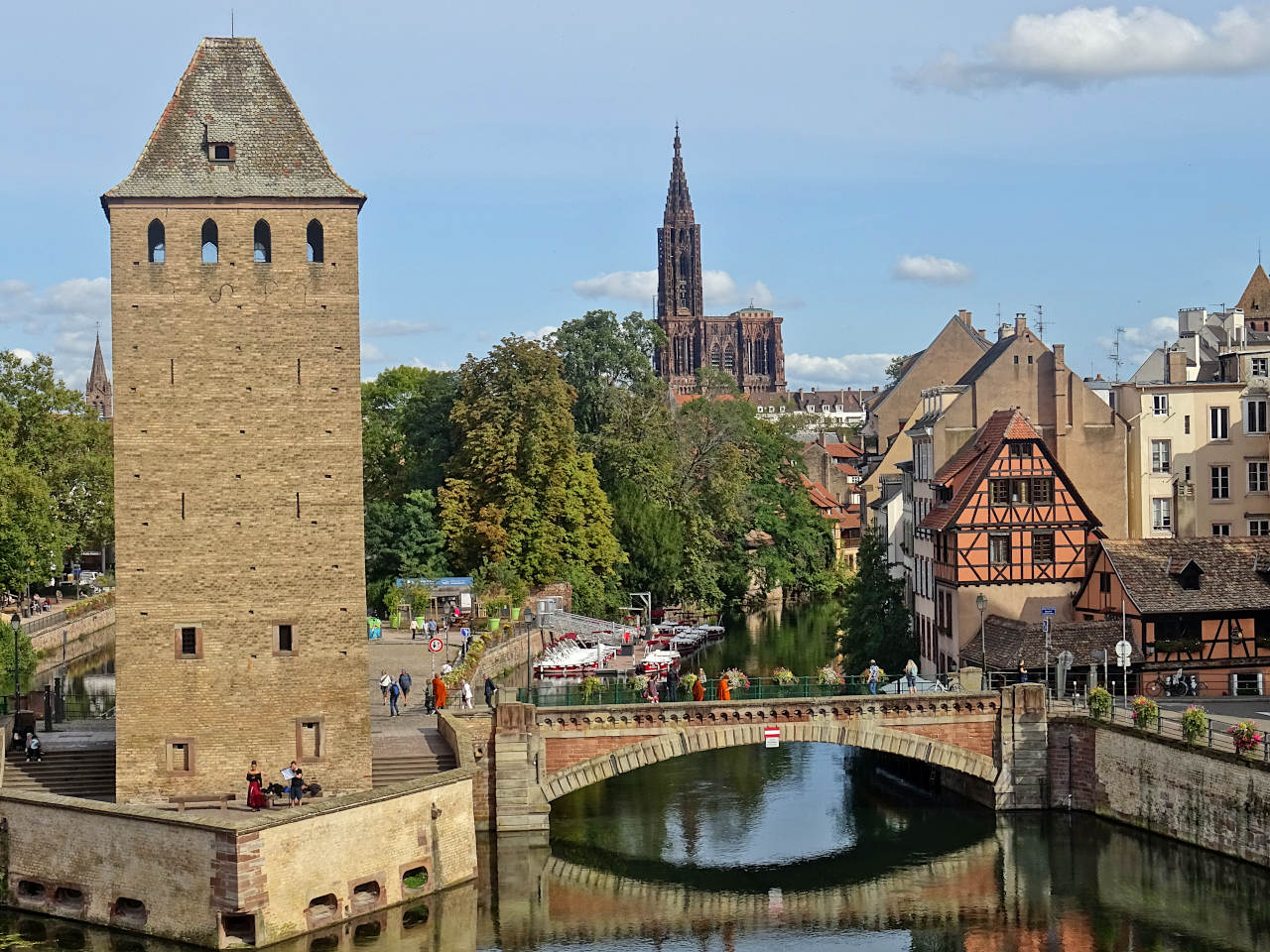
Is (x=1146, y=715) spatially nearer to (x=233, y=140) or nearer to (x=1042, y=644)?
(x=1042, y=644)

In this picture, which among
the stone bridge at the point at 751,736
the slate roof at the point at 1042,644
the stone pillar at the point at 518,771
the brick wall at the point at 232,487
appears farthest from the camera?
the slate roof at the point at 1042,644

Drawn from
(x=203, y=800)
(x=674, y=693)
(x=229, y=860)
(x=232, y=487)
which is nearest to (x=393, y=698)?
(x=674, y=693)

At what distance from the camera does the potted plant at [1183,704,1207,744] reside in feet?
131

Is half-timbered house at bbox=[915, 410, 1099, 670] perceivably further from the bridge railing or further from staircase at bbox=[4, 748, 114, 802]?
staircase at bbox=[4, 748, 114, 802]

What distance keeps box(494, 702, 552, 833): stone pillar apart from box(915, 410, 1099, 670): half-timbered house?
14897 mm

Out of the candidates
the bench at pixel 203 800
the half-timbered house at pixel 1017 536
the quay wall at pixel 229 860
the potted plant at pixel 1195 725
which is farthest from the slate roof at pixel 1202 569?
the bench at pixel 203 800

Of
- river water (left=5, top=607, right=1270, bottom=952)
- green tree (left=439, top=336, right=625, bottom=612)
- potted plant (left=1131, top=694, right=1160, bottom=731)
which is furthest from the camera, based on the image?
green tree (left=439, top=336, right=625, bottom=612)

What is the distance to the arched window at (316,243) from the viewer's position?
1481 inches

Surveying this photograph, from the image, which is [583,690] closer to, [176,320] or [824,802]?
[824,802]

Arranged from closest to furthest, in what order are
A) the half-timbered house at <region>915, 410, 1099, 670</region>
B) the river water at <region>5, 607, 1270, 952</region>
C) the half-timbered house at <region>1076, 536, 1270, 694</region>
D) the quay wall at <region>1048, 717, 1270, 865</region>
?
the river water at <region>5, 607, 1270, 952</region>, the quay wall at <region>1048, 717, 1270, 865</region>, the half-timbered house at <region>1076, 536, 1270, 694</region>, the half-timbered house at <region>915, 410, 1099, 670</region>

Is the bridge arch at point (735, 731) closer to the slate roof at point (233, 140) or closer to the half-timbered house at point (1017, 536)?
the half-timbered house at point (1017, 536)

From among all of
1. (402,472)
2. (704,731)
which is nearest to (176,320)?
(704,731)

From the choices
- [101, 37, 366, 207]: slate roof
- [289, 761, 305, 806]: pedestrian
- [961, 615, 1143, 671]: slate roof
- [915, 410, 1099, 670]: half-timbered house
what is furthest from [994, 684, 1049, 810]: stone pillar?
[101, 37, 366, 207]: slate roof

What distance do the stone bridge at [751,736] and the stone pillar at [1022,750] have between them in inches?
0.9
